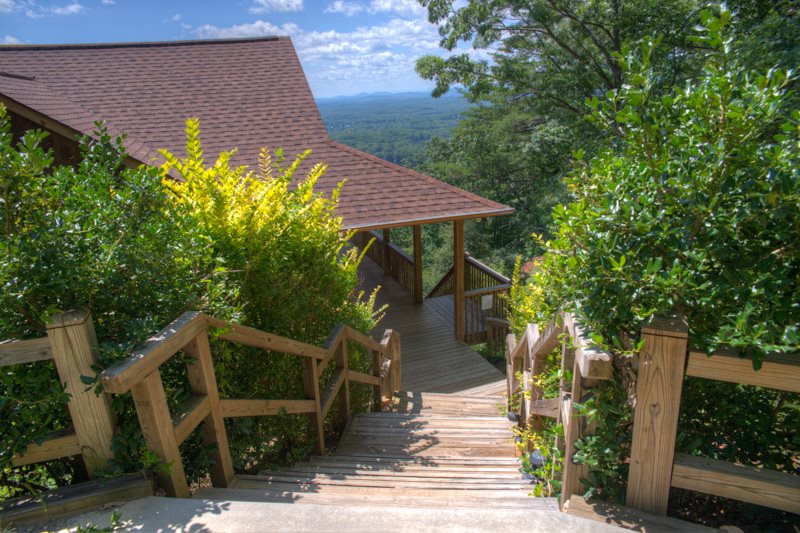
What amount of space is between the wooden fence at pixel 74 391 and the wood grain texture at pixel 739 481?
2055mm

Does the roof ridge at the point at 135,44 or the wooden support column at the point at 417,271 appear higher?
the roof ridge at the point at 135,44

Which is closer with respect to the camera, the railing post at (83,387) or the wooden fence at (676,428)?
the wooden fence at (676,428)

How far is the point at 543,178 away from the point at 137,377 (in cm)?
1698

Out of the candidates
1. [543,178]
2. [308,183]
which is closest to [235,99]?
[308,183]

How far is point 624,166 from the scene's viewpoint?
1.98m

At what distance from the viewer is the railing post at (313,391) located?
344 centimetres

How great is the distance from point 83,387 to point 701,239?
85.9 inches

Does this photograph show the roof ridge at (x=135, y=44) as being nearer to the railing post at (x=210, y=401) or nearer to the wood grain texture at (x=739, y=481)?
the railing post at (x=210, y=401)

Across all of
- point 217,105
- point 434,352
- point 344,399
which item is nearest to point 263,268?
point 344,399

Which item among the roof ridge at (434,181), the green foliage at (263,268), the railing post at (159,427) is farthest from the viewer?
the roof ridge at (434,181)

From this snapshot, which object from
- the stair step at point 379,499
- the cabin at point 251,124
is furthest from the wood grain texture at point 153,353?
the cabin at point 251,124

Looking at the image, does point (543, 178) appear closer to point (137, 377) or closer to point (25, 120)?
point (25, 120)

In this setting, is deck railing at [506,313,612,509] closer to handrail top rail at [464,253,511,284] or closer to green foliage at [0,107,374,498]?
green foliage at [0,107,374,498]

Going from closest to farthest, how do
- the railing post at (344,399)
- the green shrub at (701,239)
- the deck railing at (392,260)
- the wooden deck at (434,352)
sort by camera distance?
1. the green shrub at (701,239)
2. the railing post at (344,399)
3. the wooden deck at (434,352)
4. the deck railing at (392,260)
